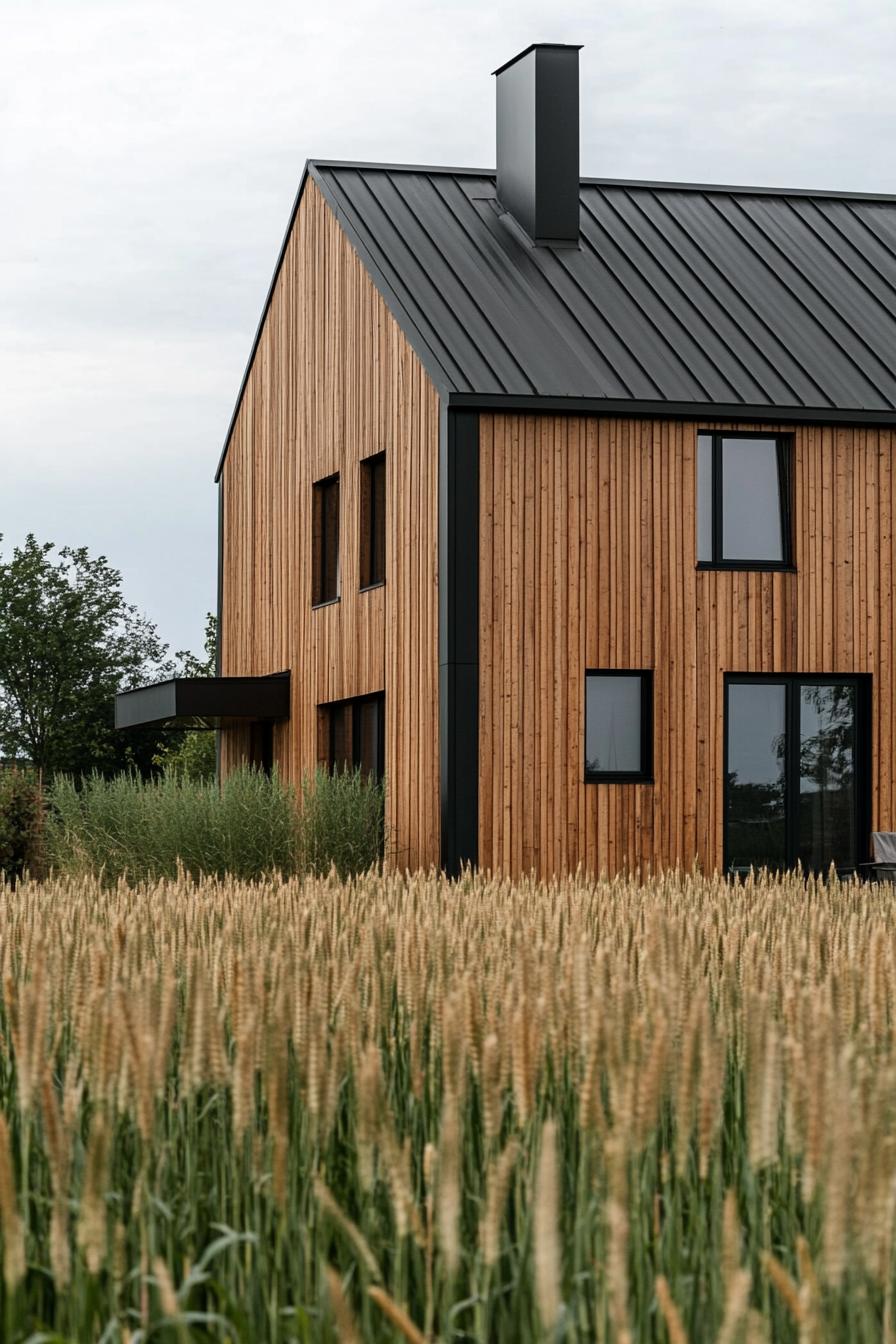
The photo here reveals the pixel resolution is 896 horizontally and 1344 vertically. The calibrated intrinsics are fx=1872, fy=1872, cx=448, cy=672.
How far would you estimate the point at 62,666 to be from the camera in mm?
51531

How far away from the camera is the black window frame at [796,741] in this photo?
17344 mm

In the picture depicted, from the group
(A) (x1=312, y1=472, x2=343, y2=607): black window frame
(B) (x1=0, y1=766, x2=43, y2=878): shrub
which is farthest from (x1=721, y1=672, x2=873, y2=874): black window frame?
(B) (x1=0, y1=766, x2=43, y2=878): shrub

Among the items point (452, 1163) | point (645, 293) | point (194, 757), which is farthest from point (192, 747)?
point (452, 1163)

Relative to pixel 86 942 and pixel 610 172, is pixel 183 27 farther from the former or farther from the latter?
pixel 86 942

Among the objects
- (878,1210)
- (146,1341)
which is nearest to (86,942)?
(146,1341)

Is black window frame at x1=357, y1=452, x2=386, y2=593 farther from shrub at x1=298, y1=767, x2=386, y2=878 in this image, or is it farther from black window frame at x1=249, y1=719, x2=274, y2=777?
black window frame at x1=249, y1=719, x2=274, y2=777

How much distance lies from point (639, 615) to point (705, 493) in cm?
140

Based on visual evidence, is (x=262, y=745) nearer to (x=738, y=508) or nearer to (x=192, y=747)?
(x=738, y=508)

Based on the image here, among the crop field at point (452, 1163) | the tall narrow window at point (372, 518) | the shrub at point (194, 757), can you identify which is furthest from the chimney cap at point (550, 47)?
the shrub at point (194, 757)

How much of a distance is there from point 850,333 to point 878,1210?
57.4ft

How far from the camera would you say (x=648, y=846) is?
16859 mm

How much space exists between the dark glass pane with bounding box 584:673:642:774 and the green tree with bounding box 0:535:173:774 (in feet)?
110

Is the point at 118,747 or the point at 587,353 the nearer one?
the point at 587,353

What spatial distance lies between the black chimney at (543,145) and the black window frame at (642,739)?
5.41 meters
